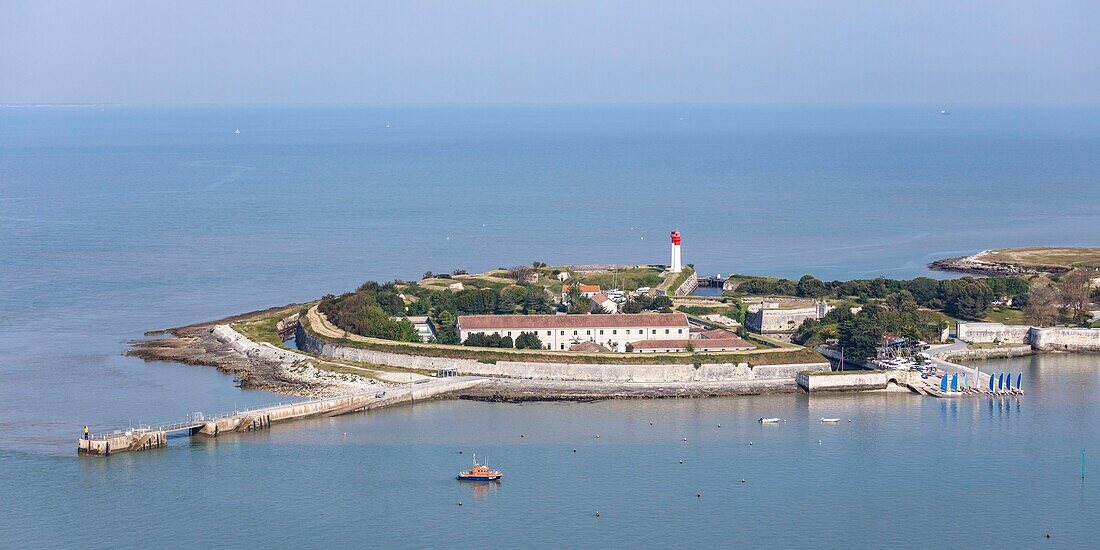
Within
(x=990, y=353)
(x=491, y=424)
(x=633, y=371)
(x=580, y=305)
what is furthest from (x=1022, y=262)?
(x=491, y=424)

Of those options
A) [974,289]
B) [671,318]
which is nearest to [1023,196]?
[974,289]

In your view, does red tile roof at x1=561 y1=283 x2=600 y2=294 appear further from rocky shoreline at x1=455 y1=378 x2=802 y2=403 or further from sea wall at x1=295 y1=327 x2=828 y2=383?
rocky shoreline at x1=455 y1=378 x2=802 y2=403

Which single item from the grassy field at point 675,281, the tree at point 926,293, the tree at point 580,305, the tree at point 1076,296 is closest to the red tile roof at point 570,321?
the tree at point 580,305

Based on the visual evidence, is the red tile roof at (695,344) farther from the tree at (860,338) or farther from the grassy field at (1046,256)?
the grassy field at (1046,256)

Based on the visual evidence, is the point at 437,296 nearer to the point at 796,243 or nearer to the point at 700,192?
the point at 796,243

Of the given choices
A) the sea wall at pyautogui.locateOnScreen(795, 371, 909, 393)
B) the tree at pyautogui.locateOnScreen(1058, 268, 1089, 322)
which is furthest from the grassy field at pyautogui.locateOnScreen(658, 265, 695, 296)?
the tree at pyautogui.locateOnScreen(1058, 268, 1089, 322)

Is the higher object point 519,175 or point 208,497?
point 519,175

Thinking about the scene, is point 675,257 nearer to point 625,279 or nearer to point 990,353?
point 625,279
